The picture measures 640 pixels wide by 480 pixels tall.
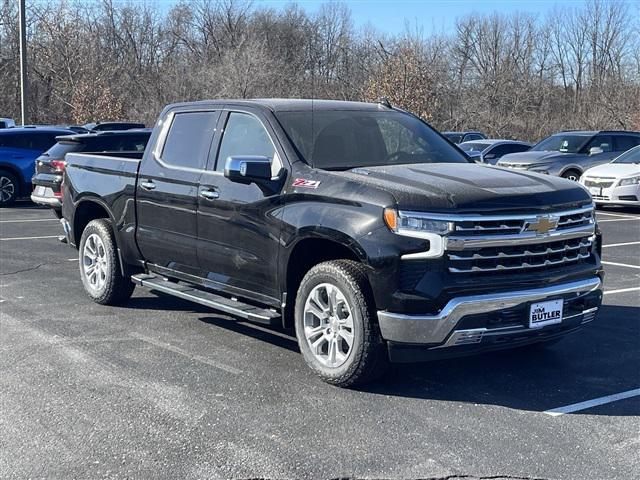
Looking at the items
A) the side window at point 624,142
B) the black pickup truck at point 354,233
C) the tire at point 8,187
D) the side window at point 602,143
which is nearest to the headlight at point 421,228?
the black pickup truck at point 354,233

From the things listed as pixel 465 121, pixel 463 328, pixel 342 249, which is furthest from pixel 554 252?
pixel 465 121

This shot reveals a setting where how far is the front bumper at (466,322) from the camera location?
196 inches

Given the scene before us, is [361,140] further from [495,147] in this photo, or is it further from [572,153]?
[495,147]

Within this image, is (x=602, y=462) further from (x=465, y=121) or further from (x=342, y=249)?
(x=465, y=121)

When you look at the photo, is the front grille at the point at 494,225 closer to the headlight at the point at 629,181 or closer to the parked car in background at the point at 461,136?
the headlight at the point at 629,181

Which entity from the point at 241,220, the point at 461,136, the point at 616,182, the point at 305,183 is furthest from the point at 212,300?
the point at 461,136

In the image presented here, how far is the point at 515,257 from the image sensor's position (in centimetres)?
521

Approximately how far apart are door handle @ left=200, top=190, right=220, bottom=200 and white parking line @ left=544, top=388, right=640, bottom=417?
9.56 ft

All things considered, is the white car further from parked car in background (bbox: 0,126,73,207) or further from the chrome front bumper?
the chrome front bumper

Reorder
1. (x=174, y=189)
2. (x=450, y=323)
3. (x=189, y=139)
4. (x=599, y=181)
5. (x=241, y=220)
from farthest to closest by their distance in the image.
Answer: (x=599, y=181), (x=189, y=139), (x=174, y=189), (x=241, y=220), (x=450, y=323)

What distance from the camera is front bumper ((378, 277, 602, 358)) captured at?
16.3ft

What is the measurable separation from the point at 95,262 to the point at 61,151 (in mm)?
5830

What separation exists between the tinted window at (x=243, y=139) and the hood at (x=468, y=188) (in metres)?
0.80

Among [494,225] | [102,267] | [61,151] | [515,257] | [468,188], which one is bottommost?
[102,267]
